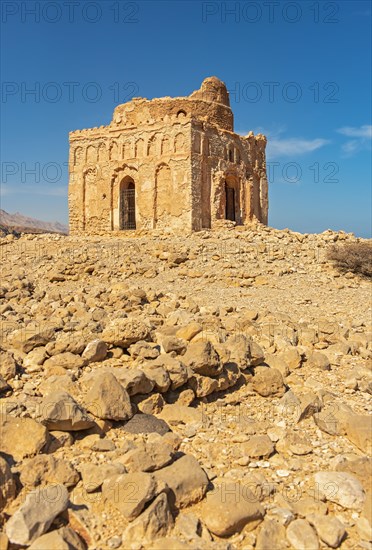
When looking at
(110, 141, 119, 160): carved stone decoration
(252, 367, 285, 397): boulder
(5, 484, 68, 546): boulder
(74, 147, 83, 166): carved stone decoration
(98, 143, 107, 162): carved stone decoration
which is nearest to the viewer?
(5, 484, 68, 546): boulder

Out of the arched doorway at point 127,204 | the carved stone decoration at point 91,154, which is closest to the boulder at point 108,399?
the arched doorway at point 127,204

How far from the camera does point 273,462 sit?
419cm

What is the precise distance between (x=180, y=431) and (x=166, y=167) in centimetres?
1743

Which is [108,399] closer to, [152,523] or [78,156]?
[152,523]

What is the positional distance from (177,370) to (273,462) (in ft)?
5.01

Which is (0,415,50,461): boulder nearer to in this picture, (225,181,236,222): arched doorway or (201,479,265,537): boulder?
(201,479,265,537): boulder

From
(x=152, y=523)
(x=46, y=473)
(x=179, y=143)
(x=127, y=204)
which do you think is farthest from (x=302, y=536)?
(x=127, y=204)

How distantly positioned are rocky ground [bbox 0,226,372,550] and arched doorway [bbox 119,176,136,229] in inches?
531

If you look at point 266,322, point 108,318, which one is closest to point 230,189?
point 266,322

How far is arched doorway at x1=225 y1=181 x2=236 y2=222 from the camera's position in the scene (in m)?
22.7

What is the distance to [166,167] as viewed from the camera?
66.8 ft

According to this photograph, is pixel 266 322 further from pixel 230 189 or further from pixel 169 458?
pixel 230 189

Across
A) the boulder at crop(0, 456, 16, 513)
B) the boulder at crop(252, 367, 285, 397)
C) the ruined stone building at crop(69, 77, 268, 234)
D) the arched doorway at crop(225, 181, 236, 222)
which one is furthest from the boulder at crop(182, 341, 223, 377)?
the arched doorway at crop(225, 181, 236, 222)

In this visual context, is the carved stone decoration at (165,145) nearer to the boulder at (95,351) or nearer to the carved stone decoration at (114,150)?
the carved stone decoration at (114,150)
